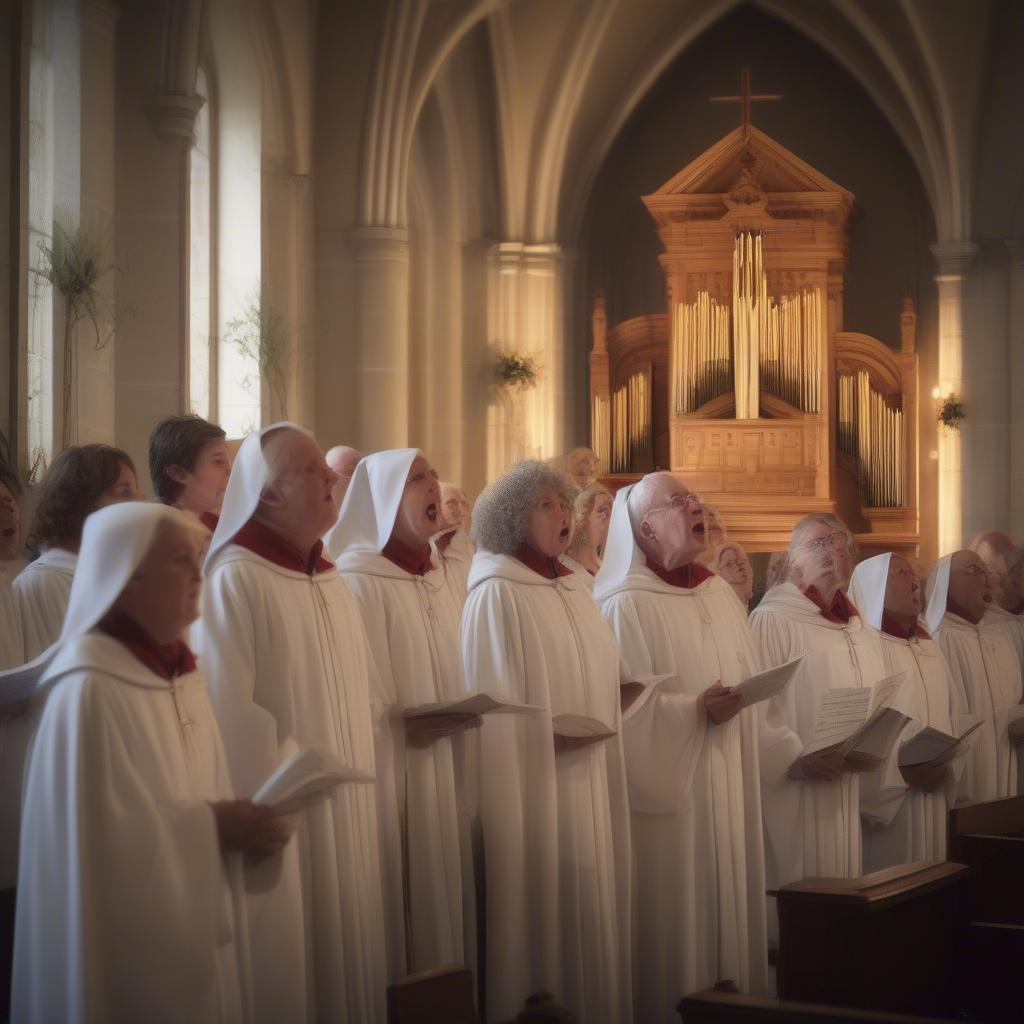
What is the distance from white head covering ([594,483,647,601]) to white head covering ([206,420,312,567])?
1.95 m

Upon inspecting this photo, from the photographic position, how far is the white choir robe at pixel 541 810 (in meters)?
5.70

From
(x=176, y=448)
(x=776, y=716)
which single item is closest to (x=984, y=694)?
(x=776, y=716)

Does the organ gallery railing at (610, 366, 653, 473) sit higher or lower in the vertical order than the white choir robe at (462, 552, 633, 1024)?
higher

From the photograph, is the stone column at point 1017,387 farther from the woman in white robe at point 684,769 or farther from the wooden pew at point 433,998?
the wooden pew at point 433,998

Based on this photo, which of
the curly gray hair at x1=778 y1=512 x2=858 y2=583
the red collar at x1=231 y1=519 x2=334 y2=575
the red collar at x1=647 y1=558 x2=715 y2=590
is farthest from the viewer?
the curly gray hair at x1=778 y1=512 x2=858 y2=583

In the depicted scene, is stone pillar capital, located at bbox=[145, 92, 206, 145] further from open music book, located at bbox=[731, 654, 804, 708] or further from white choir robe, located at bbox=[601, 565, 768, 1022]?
open music book, located at bbox=[731, 654, 804, 708]

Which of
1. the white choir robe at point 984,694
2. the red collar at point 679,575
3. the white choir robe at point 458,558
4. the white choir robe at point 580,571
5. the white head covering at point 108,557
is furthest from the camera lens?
the white choir robe at point 984,694

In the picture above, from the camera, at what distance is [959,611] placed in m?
8.87

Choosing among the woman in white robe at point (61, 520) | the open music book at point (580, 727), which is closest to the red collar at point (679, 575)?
the open music book at point (580, 727)

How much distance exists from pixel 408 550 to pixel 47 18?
6309 millimetres

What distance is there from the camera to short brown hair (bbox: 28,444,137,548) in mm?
5270

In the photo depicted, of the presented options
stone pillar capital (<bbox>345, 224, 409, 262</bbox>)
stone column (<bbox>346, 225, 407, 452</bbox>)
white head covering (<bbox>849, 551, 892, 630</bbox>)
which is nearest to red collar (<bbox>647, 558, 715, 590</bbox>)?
white head covering (<bbox>849, 551, 892, 630</bbox>)

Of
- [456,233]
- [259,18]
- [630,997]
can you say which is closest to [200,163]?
[259,18]

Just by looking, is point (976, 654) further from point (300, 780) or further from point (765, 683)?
point (300, 780)
